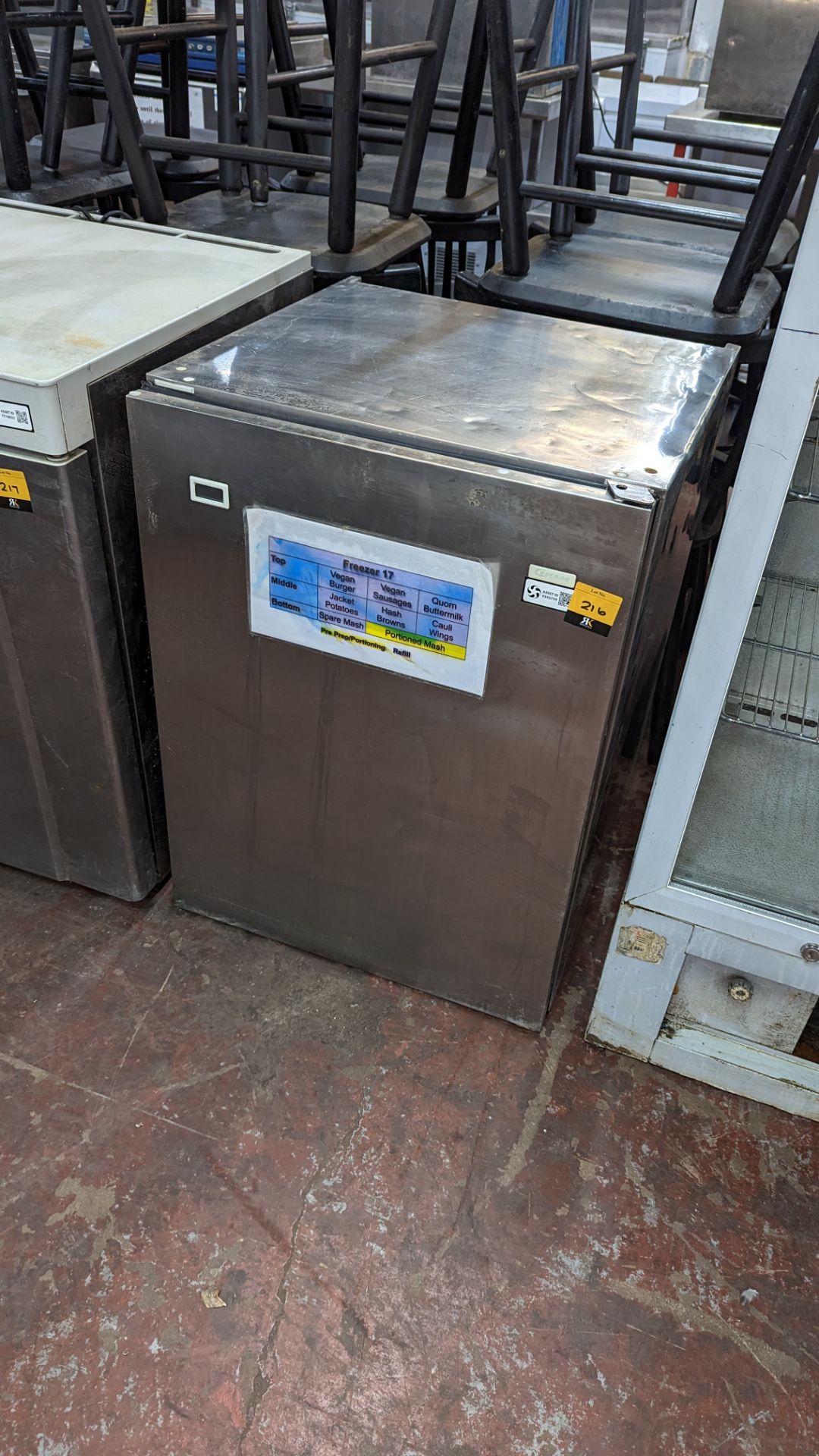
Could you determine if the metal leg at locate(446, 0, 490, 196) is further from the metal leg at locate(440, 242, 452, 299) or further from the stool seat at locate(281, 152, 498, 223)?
the metal leg at locate(440, 242, 452, 299)

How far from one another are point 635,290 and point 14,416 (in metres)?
1.19

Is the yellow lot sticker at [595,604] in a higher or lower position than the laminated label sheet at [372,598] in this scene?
higher

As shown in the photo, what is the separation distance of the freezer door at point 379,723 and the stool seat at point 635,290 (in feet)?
→ 2.72

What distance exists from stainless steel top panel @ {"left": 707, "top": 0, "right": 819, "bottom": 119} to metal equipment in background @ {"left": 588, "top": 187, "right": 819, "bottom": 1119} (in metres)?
2.25

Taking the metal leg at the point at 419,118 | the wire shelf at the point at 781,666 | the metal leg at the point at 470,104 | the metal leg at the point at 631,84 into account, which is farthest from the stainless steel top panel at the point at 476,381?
the metal leg at the point at 631,84

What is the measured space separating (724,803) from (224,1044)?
0.89 m

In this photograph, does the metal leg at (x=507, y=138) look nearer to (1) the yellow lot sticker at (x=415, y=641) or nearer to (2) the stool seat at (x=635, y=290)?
(2) the stool seat at (x=635, y=290)

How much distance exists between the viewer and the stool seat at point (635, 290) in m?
1.71

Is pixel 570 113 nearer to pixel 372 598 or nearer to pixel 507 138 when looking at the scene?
pixel 507 138

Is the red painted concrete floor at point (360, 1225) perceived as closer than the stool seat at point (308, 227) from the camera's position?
Yes

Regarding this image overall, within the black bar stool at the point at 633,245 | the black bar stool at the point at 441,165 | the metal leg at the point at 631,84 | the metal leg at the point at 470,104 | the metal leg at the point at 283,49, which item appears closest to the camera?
the black bar stool at the point at 633,245

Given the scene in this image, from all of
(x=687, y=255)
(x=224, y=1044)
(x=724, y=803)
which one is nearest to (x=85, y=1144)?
(x=224, y=1044)

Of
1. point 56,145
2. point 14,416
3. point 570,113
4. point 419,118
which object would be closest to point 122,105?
point 419,118

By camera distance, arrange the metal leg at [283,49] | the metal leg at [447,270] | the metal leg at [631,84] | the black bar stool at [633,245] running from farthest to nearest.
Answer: the metal leg at [283,49]
the metal leg at [447,270]
the metal leg at [631,84]
the black bar stool at [633,245]
